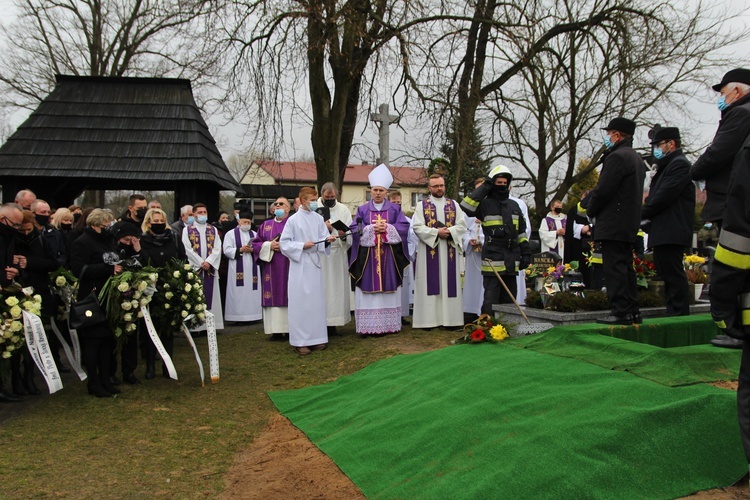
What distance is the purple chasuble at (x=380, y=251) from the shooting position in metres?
9.61

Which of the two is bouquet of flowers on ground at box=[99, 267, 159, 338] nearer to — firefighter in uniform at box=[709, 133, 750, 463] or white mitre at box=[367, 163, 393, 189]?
white mitre at box=[367, 163, 393, 189]

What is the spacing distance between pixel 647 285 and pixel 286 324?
5.49 metres

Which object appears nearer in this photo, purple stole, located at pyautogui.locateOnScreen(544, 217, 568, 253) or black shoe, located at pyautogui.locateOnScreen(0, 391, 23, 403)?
black shoe, located at pyautogui.locateOnScreen(0, 391, 23, 403)

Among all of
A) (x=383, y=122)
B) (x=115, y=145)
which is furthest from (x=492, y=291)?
(x=115, y=145)

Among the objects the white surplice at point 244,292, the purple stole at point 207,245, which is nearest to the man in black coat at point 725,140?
the purple stole at point 207,245

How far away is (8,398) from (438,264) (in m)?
5.96

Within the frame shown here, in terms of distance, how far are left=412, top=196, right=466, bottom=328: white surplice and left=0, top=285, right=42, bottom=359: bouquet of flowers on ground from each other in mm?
5352

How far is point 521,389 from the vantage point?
4.99 m

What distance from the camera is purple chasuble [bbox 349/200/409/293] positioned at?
961cm

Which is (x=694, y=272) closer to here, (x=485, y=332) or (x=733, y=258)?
(x=485, y=332)

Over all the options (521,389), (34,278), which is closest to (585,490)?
(521,389)

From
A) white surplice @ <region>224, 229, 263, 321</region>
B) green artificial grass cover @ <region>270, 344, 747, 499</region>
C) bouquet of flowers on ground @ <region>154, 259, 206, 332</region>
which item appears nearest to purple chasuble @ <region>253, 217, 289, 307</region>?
white surplice @ <region>224, 229, 263, 321</region>

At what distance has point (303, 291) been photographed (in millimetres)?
9031

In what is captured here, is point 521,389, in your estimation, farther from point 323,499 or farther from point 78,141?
point 78,141
